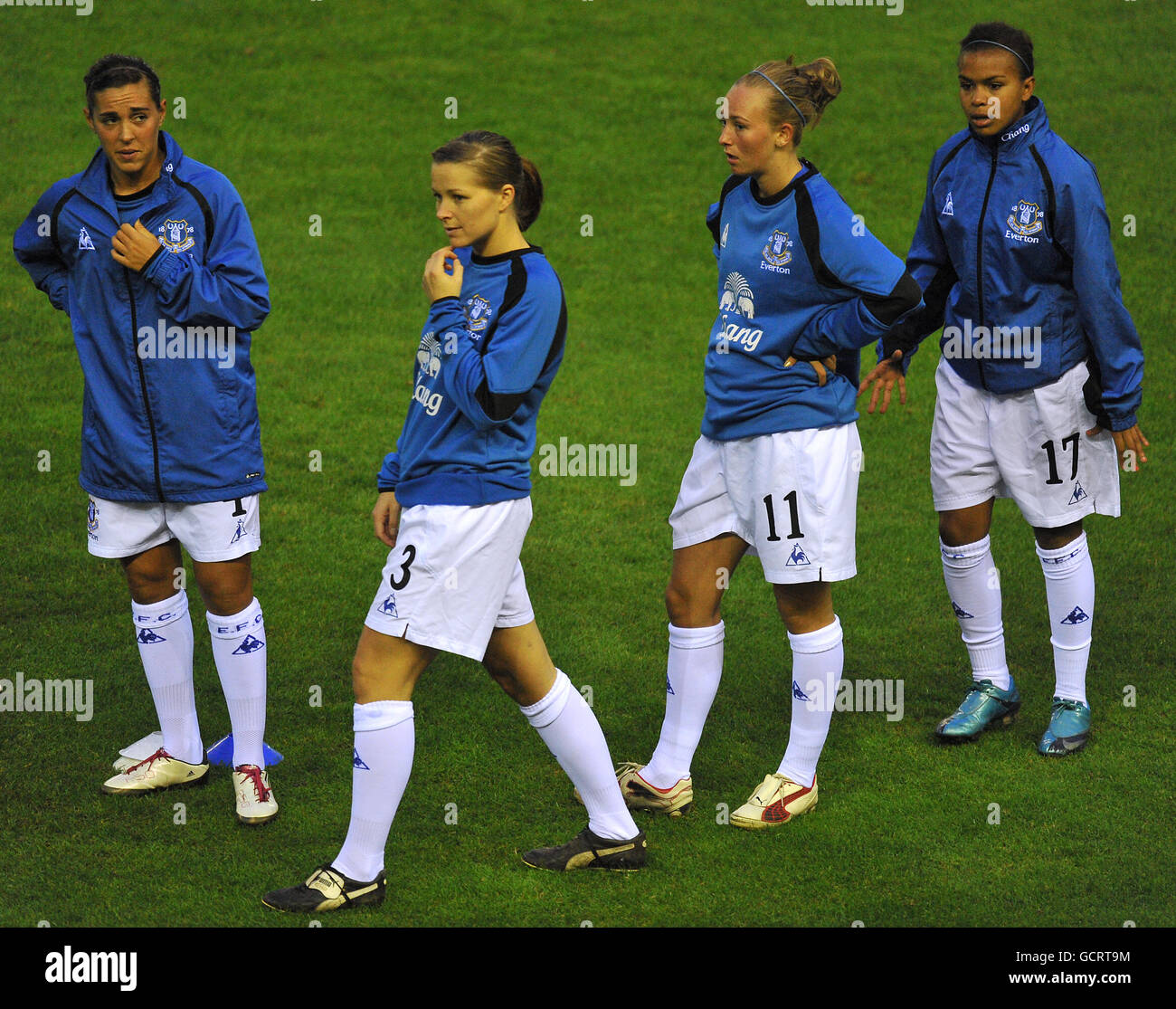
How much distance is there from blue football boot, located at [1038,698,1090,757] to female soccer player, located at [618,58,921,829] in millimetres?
969

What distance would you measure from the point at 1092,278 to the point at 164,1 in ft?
37.0

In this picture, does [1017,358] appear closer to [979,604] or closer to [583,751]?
[979,604]

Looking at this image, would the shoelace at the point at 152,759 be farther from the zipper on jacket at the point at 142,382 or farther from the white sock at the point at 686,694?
the white sock at the point at 686,694

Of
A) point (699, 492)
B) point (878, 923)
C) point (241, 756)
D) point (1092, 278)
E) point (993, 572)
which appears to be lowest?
point (878, 923)

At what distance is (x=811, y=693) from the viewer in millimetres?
4742

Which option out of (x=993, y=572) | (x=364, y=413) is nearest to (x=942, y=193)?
(x=993, y=572)

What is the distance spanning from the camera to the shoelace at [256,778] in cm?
472

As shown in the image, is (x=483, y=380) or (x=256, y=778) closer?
(x=483, y=380)

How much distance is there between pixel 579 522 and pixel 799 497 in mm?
3054

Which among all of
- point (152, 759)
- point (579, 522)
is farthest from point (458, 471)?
point (579, 522)

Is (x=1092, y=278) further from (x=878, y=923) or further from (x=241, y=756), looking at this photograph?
(x=241, y=756)

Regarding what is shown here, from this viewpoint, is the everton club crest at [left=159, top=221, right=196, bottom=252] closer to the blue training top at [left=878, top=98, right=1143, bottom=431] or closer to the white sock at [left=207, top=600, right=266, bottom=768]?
the white sock at [left=207, top=600, right=266, bottom=768]

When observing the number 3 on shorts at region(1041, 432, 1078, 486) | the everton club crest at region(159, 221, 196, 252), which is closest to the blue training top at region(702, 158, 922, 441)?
the number 3 on shorts at region(1041, 432, 1078, 486)

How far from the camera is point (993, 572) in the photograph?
5.44 metres
